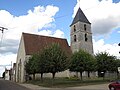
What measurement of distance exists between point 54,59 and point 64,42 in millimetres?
30540

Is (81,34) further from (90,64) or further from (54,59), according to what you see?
(54,59)

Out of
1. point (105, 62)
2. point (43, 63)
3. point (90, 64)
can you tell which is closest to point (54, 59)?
point (43, 63)

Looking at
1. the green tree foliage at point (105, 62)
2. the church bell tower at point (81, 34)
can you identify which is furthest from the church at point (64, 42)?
the green tree foliage at point (105, 62)

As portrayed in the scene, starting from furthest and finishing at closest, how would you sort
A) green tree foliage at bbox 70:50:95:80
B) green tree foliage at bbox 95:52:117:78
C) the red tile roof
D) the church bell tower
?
1. the church bell tower
2. the red tile roof
3. green tree foliage at bbox 95:52:117:78
4. green tree foliage at bbox 70:50:95:80

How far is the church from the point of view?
197 feet

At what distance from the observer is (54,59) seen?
124 feet

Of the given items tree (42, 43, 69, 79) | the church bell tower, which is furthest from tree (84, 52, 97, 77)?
the church bell tower

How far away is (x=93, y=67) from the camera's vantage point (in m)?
45.1

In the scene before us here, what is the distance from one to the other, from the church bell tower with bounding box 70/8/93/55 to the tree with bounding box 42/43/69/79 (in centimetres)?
2558

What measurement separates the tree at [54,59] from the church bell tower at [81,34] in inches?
1007

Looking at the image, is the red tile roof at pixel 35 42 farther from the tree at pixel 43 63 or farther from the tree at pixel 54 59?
the tree at pixel 54 59

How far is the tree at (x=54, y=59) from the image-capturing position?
37406mm

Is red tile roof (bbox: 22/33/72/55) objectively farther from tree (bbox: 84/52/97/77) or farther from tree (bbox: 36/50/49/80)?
tree (bbox: 36/50/49/80)

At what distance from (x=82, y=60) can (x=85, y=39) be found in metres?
22.9
